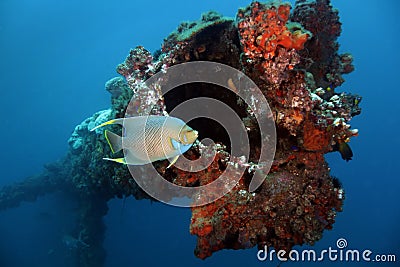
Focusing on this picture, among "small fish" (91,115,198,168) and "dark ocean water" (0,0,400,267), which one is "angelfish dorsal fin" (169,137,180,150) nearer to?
"small fish" (91,115,198,168)

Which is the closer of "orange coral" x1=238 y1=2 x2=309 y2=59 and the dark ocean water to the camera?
"orange coral" x1=238 y1=2 x2=309 y2=59

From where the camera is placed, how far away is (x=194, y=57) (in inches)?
159

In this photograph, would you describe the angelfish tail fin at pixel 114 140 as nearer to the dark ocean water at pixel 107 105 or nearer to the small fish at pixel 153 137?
→ the small fish at pixel 153 137

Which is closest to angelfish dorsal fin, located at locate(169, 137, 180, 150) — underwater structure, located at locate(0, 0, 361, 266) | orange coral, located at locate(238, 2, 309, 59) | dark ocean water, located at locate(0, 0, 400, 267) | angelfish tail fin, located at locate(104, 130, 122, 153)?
angelfish tail fin, located at locate(104, 130, 122, 153)

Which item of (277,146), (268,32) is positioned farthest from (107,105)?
(268,32)

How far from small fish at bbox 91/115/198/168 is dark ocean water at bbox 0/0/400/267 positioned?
14.9 meters

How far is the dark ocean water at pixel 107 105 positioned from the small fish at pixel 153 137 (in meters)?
14.9

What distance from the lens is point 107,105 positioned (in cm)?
4659

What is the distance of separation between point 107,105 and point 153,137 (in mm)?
47996

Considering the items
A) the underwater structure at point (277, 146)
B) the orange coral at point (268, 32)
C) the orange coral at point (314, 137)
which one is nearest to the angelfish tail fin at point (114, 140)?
the underwater structure at point (277, 146)

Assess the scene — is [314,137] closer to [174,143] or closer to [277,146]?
[277,146]

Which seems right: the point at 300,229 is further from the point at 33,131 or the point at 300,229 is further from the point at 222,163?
the point at 33,131

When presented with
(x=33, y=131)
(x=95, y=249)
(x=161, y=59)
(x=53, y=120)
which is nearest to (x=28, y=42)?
(x=53, y=120)

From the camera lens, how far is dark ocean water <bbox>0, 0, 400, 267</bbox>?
736 inches
